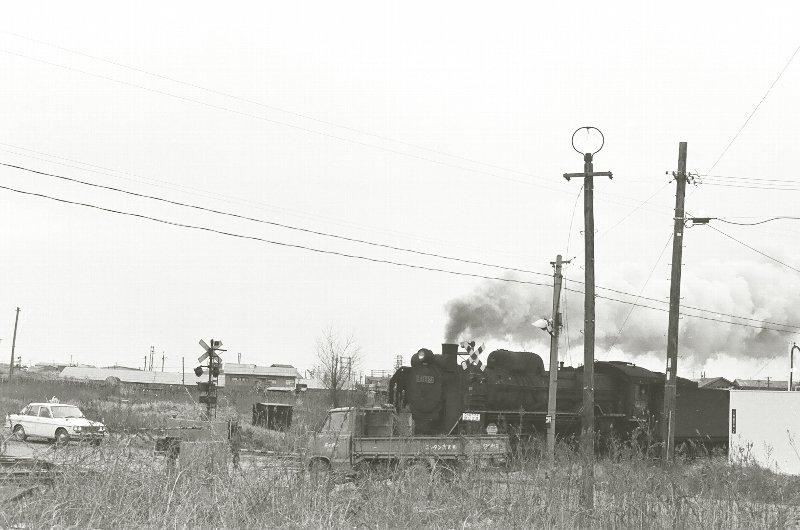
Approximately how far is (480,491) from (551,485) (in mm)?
877

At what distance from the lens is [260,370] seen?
124m

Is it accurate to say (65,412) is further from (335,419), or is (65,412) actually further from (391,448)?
→ (391,448)

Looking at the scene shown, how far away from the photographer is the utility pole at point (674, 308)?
23.1 metres

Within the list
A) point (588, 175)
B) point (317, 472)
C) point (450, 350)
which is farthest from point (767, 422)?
point (317, 472)

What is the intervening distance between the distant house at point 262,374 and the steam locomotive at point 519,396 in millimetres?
87666

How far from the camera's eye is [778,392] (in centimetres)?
2831

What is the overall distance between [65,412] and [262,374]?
291 feet

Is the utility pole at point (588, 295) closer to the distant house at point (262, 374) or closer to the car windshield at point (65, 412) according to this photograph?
the car windshield at point (65, 412)

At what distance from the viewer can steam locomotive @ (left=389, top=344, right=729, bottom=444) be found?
24109 millimetres

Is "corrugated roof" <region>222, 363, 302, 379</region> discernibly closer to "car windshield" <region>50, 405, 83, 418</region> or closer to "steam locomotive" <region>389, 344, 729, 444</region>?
"car windshield" <region>50, 405, 83, 418</region>

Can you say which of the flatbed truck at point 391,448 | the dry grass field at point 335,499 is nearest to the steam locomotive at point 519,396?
the flatbed truck at point 391,448

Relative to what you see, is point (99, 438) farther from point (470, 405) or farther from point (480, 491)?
point (470, 405)

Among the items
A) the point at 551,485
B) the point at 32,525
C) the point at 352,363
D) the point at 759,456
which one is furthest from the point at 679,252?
the point at 352,363

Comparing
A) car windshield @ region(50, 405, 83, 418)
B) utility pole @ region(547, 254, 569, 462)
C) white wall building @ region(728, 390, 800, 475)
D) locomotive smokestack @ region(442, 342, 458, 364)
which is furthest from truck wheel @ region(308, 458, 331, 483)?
car windshield @ region(50, 405, 83, 418)
